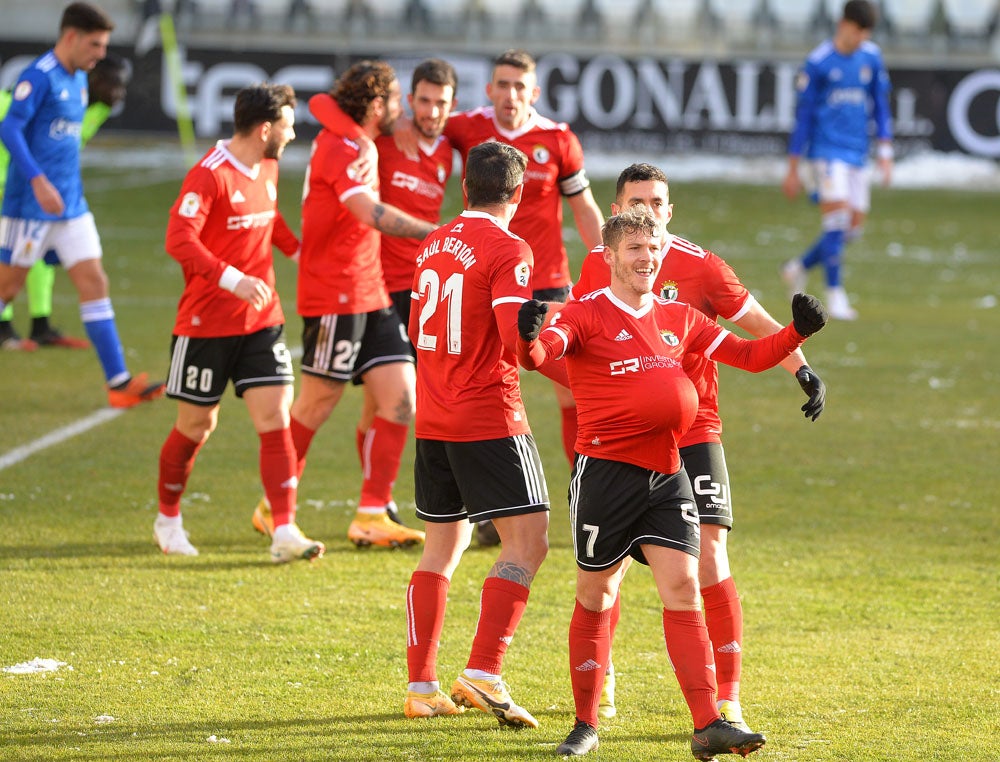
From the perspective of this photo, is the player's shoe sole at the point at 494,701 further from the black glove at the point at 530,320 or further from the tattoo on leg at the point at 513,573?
the black glove at the point at 530,320

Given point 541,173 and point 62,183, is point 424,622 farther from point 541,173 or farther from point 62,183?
point 62,183

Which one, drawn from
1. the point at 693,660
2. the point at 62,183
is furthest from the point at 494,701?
the point at 62,183

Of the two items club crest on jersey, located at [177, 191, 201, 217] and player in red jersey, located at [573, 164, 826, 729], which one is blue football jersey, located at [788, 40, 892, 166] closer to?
club crest on jersey, located at [177, 191, 201, 217]

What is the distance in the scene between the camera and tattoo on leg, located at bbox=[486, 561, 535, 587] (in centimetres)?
484

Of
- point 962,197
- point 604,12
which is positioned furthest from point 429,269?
point 604,12

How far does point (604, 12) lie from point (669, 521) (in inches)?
945

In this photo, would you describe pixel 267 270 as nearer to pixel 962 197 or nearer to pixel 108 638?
pixel 108 638

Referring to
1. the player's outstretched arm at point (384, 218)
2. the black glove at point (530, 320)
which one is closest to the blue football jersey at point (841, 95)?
the player's outstretched arm at point (384, 218)

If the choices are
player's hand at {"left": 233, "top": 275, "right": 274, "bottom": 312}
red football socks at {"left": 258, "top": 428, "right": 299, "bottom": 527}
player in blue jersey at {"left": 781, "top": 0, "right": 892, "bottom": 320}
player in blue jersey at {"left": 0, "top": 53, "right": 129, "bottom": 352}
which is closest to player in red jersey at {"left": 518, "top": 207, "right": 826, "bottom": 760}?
player's hand at {"left": 233, "top": 275, "right": 274, "bottom": 312}

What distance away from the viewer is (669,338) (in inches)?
180

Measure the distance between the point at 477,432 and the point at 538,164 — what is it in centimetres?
253

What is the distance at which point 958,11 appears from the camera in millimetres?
27016

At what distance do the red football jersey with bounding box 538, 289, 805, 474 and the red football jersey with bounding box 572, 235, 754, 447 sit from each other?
35 centimetres

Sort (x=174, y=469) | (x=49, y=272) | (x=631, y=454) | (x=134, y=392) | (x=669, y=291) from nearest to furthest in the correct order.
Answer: (x=631, y=454), (x=669, y=291), (x=174, y=469), (x=134, y=392), (x=49, y=272)
